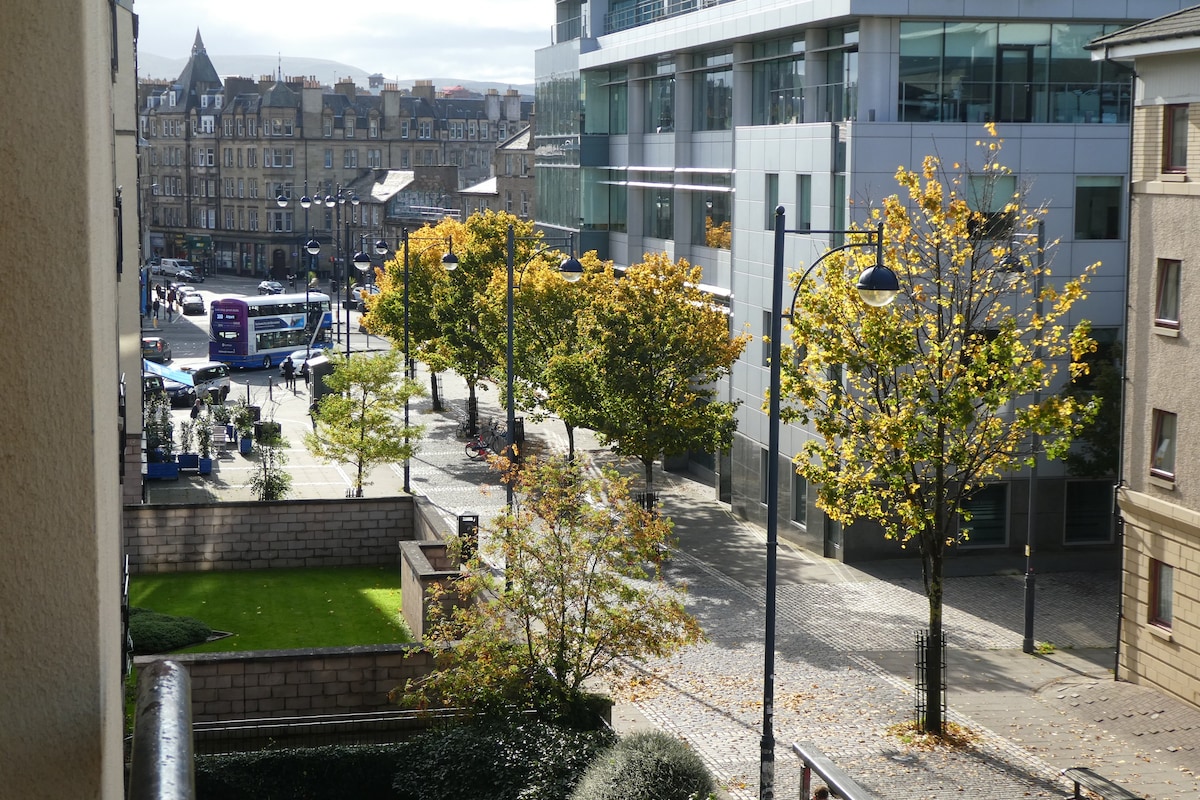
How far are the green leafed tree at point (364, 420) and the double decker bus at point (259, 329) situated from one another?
33092mm

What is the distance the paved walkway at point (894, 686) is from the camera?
20.5 m

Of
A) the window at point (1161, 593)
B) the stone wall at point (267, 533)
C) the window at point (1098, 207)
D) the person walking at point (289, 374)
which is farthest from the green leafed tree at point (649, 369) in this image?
the person walking at point (289, 374)

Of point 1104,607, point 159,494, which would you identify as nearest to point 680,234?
point 159,494

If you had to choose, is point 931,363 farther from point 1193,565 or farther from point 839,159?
point 839,159

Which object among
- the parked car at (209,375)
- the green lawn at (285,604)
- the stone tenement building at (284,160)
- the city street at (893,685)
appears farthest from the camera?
the stone tenement building at (284,160)

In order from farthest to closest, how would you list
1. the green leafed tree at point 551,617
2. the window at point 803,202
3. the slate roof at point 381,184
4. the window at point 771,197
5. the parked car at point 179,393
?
the slate roof at point 381,184, the parked car at point 179,393, the window at point 771,197, the window at point 803,202, the green leafed tree at point 551,617

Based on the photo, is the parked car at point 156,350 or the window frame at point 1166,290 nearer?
the window frame at point 1166,290

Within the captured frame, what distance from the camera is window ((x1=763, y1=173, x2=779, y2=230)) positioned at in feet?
123

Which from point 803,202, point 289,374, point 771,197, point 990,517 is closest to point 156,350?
point 289,374

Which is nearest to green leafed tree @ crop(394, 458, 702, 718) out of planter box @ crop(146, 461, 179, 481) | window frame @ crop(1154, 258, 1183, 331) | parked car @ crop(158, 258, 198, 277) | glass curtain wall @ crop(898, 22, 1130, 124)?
window frame @ crop(1154, 258, 1183, 331)

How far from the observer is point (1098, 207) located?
34.5m

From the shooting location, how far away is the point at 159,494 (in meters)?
41.8

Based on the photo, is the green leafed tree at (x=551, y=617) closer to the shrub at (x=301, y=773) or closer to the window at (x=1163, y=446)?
the shrub at (x=301, y=773)

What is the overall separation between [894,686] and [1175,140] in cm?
1052
